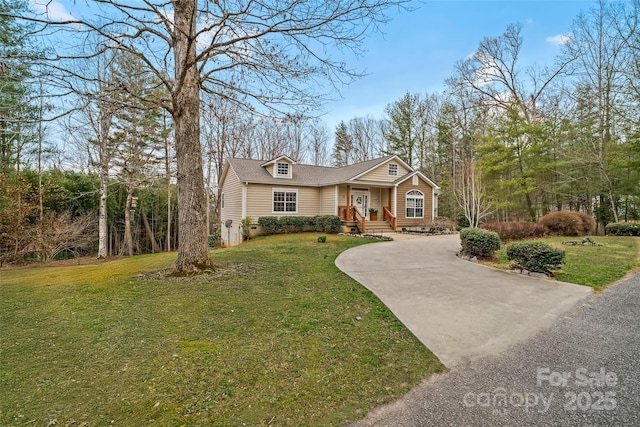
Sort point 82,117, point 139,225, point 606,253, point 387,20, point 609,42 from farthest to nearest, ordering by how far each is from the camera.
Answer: point 139,225, point 609,42, point 82,117, point 606,253, point 387,20

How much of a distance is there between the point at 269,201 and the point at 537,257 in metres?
13.3

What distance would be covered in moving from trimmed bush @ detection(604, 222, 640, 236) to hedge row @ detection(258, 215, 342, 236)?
1285cm

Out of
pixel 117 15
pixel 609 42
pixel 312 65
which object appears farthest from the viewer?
pixel 609 42

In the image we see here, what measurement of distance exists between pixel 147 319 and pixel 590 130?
77.1 feet

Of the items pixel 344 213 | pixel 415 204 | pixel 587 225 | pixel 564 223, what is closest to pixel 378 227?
pixel 344 213

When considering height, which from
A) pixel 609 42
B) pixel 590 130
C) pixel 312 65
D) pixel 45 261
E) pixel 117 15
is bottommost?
pixel 45 261

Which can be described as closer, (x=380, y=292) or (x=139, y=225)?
(x=380, y=292)

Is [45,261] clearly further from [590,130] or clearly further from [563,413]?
[590,130]

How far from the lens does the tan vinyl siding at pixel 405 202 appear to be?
1917cm

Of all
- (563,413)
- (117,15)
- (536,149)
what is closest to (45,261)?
(117,15)

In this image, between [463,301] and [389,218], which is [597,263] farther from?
[389,218]

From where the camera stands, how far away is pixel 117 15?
530 cm

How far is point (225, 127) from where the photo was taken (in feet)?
47.9

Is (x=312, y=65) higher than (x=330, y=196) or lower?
higher
